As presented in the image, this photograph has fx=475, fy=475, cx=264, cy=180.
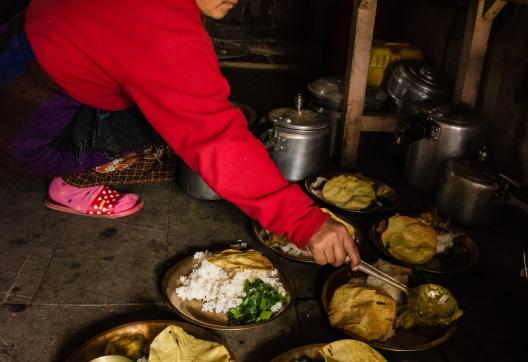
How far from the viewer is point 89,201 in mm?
3271

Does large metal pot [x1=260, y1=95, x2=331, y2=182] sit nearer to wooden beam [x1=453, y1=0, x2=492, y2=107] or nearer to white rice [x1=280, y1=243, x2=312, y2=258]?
white rice [x1=280, y1=243, x2=312, y2=258]

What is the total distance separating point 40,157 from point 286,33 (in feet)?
21.2

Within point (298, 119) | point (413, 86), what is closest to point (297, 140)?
point (298, 119)

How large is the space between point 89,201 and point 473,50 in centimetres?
317

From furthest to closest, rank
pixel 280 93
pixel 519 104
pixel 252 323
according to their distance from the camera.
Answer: pixel 280 93, pixel 519 104, pixel 252 323

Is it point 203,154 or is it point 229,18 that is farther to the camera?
point 229,18

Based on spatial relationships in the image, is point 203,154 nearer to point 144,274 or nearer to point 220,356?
point 220,356

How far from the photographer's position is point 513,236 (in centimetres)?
343

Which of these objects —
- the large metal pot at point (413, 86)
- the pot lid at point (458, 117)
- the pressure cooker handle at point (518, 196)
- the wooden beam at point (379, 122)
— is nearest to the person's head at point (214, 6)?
the pressure cooker handle at point (518, 196)

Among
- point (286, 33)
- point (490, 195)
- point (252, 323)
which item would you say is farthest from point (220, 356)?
point (286, 33)

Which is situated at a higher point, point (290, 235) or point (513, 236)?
point (290, 235)

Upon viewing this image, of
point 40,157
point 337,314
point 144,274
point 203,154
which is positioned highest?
point 203,154

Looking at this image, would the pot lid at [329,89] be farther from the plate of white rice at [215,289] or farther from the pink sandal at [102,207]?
the plate of white rice at [215,289]

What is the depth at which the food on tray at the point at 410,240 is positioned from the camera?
2826 mm
